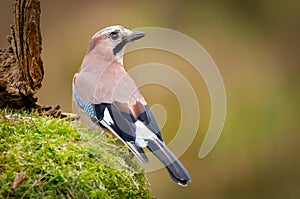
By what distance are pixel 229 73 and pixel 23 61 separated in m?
2.84

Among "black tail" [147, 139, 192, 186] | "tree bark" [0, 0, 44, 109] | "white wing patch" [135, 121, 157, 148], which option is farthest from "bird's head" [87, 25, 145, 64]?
"black tail" [147, 139, 192, 186]

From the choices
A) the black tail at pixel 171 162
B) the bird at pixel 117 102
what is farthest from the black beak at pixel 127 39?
the black tail at pixel 171 162

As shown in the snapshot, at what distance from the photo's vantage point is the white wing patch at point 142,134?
2.33 m

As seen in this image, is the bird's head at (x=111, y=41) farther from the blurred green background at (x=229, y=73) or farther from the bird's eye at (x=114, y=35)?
the blurred green background at (x=229, y=73)

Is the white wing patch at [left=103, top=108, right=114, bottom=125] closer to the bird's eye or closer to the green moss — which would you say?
the green moss

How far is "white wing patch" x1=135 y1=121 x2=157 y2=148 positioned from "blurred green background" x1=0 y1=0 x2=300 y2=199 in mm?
2223

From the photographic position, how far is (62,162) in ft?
6.47

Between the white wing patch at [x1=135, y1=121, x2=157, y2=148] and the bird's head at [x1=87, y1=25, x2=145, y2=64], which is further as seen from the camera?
the bird's head at [x1=87, y1=25, x2=145, y2=64]

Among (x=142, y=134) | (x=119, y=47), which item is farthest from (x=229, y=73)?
(x=142, y=134)

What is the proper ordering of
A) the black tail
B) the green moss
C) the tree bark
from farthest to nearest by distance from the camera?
the tree bark → the black tail → the green moss

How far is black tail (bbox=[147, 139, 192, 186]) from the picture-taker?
2.27 meters

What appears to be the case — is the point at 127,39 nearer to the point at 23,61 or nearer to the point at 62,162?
the point at 23,61

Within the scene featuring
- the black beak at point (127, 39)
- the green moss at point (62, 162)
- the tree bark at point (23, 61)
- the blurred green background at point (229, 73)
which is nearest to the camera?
the green moss at point (62, 162)

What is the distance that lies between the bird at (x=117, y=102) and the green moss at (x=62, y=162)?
11cm
